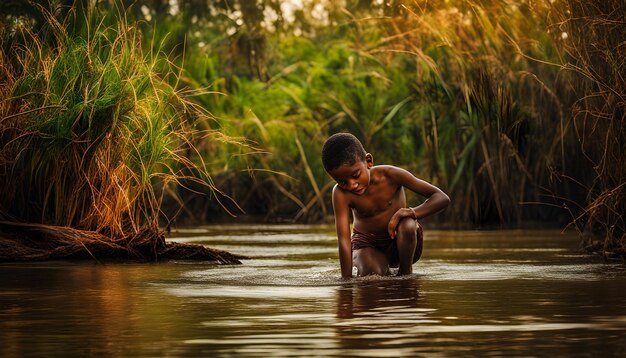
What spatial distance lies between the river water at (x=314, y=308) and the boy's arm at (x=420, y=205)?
414mm

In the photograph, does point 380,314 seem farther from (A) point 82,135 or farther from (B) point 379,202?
(A) point 82,135

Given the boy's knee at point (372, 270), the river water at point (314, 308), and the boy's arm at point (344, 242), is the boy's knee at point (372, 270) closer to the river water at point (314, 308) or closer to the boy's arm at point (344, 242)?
the river water at point (314, 308)

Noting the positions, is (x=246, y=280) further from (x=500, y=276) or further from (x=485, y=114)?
(x=485, y=114)

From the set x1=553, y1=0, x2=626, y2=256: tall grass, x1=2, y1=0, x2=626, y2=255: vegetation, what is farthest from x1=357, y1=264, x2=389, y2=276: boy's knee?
x1=553, y1=0, x2=626, y2=256: tall grass

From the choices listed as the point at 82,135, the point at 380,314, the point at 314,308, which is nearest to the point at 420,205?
the point at 314,308

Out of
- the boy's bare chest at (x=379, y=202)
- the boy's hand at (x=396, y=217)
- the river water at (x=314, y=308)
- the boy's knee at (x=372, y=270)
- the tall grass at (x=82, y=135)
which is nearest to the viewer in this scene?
the river water at (x=314, y=308)

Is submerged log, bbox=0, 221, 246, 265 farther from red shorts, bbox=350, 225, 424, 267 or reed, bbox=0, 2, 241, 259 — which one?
red shorts, bbox=350, 225, 424, 267

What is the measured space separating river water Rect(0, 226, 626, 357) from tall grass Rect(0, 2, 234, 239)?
0.69 m

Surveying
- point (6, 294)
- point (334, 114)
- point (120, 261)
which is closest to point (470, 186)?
point (334, 114)

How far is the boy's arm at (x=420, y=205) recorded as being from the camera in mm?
10031

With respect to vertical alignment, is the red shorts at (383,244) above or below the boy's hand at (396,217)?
below

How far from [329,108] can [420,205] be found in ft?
36.1

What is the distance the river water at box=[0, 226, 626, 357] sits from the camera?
6059 mm

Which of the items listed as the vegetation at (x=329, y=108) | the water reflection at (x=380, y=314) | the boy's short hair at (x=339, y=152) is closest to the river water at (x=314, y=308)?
the water reflection at (x=380, y=314)
